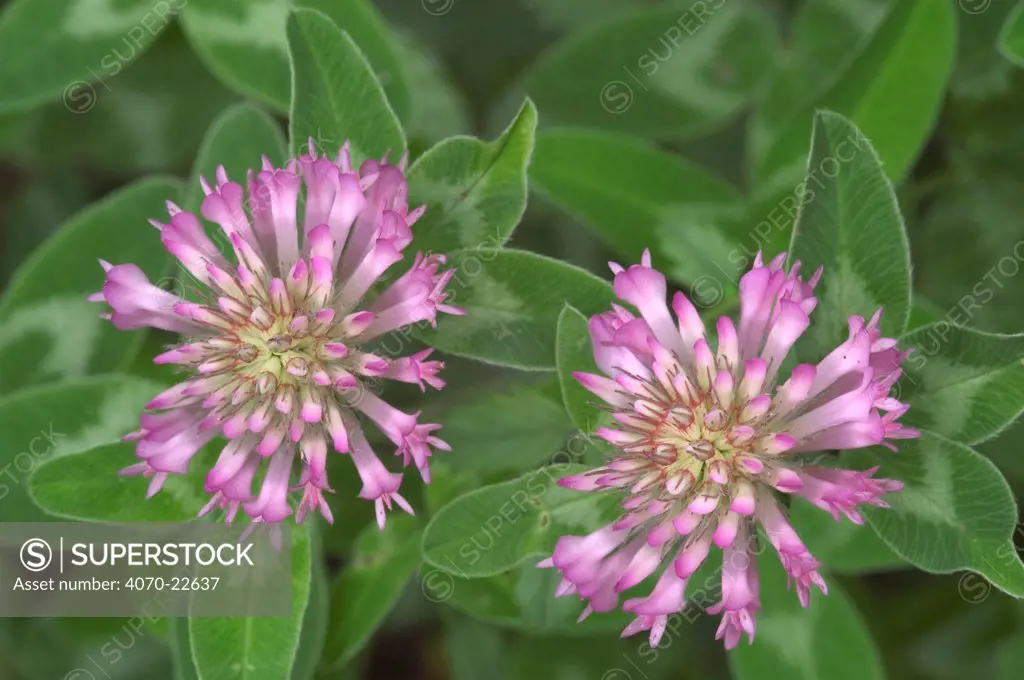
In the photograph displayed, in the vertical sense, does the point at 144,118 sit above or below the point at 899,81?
below

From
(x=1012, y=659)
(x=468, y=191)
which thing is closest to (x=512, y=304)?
(x=468, y=191)

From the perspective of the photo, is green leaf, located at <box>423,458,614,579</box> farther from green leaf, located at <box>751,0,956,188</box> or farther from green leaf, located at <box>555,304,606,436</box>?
green leaf, located at <box>751,0,956,188</box>

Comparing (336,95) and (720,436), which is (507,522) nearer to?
(720,436)

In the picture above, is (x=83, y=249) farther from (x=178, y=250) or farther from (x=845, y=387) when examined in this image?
(x=845, y=387)

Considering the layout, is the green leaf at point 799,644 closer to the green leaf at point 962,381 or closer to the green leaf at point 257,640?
the green leaf at point 962,381

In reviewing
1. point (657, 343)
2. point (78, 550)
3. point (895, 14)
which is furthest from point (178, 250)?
point (895, 14)

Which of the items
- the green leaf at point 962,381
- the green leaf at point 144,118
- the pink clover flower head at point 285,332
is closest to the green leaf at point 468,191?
the pink clover flower head at point 285,332
